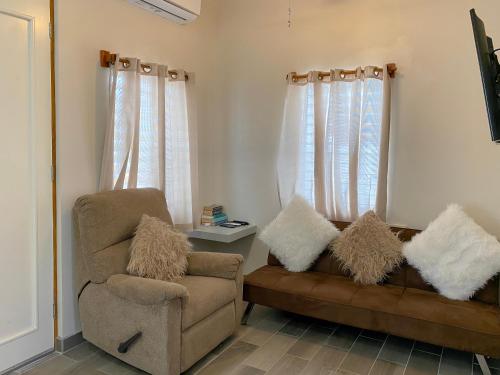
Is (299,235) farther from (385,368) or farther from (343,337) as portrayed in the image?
(385,368)

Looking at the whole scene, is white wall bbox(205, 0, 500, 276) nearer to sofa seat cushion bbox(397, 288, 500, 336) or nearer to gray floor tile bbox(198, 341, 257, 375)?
sofa seat cushion bbox(397, 288, 500, 336)

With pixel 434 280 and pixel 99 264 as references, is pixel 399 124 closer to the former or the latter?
pixel 434 280

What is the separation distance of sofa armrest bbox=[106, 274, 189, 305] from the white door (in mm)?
567

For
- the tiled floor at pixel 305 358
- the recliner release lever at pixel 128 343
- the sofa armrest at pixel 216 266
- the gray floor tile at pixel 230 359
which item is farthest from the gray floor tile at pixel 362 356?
the recliner release lever at pixel 128 343

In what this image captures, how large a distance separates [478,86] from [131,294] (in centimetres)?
286

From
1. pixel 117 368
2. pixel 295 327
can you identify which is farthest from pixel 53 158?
pixel 295 327

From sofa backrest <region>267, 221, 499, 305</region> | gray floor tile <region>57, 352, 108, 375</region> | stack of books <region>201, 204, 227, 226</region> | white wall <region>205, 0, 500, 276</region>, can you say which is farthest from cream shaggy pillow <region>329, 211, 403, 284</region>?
gray floor tile <region>57, 352, 108, 375</region>

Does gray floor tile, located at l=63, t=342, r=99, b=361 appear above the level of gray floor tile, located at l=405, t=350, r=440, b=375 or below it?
above

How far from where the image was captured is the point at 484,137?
9.71 feet

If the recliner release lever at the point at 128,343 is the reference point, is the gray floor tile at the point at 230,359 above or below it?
below

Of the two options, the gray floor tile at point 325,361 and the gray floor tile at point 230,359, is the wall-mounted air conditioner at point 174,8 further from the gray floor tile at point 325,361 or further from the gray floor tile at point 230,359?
the gray floor tile at point 325,361

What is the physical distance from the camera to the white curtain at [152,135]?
2932 millimetres

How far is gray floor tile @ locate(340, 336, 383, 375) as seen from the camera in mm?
2500

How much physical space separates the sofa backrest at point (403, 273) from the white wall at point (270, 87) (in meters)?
0.24
